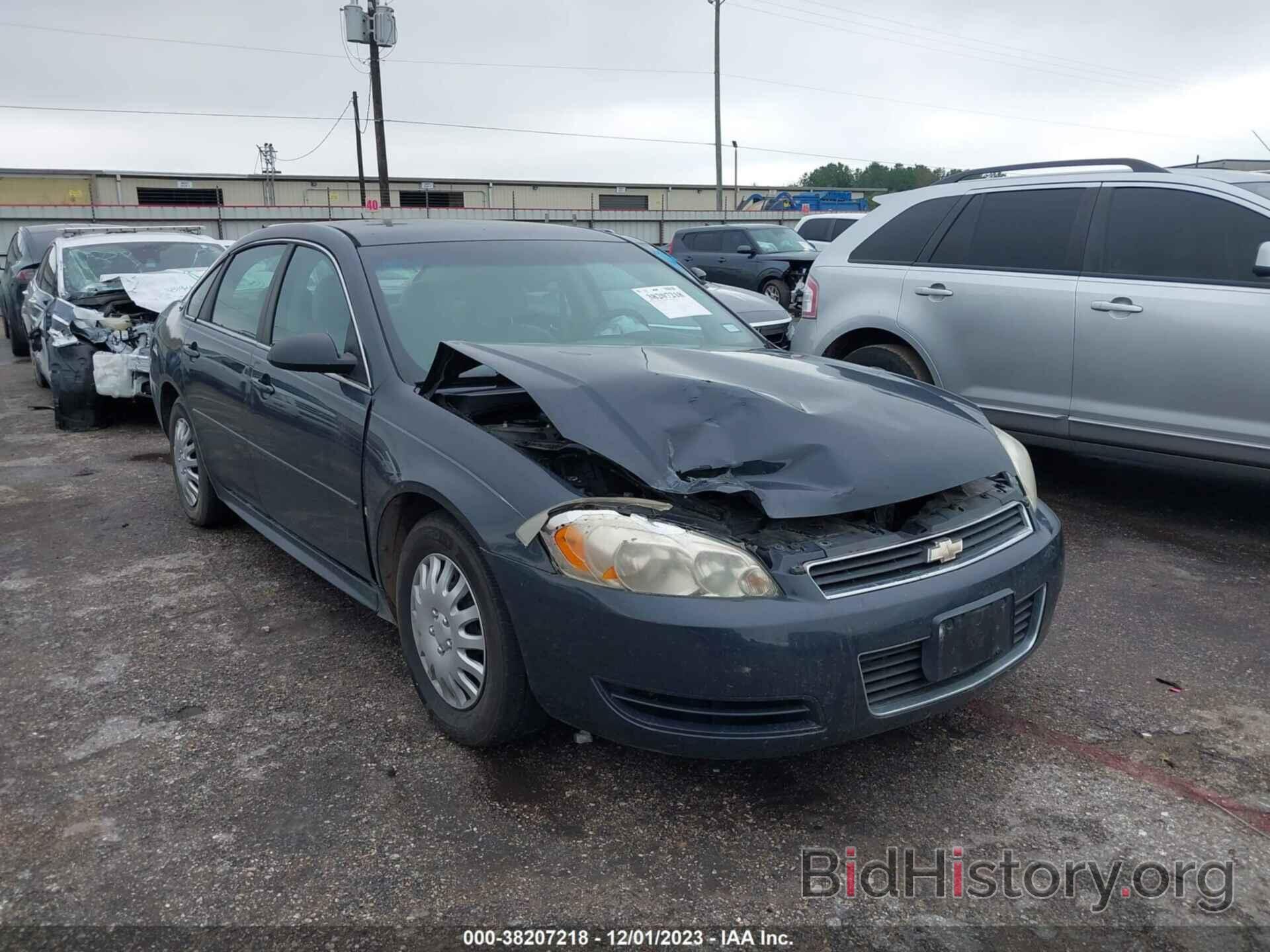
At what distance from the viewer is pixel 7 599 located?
4305 millimetres

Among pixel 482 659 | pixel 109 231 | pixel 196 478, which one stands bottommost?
pixel 482 659

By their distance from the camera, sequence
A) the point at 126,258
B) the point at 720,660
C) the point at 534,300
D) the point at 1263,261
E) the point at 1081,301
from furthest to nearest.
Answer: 1. the point at 126,258
2. the point at 1081,301
3. the point at 1263,261
4. the point at 534,300
5. the point at 720,660

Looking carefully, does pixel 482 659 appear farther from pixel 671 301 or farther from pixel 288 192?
pixel 288 192

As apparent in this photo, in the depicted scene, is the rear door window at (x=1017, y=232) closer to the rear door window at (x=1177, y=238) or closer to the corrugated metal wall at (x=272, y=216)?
the rear door window at (x=1177, y=238)

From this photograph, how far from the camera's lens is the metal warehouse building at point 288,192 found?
128 feet

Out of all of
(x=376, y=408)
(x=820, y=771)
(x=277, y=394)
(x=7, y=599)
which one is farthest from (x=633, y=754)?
(x=7, y=599)

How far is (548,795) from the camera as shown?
2781mm

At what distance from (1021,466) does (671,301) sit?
1.57 m

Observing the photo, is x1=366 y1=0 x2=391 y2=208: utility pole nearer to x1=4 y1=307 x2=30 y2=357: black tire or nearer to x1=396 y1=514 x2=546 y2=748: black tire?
x1=4 y1=307 x2=30 y2=357: black tire

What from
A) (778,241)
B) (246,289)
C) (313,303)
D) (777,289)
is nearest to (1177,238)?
(313,303)

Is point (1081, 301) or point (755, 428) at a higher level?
point (1081, 301)

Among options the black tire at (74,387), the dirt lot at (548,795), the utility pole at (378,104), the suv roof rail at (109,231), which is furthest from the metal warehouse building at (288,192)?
the dirt lot at (548,795)

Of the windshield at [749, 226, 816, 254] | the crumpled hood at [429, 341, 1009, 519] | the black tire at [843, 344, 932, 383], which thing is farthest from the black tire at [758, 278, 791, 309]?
the crumpled hood at [429, 341, 1009, 519]

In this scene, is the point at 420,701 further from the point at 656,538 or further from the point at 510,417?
the point at 656,538
